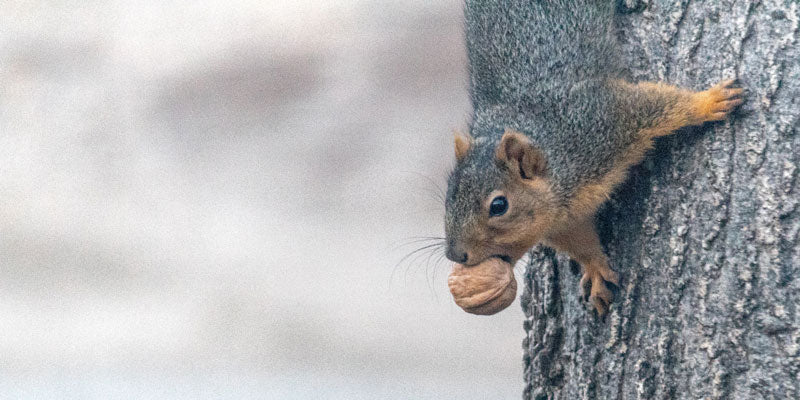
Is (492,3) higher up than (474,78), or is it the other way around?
(492,3)

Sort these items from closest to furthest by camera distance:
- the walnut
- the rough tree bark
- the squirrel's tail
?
the rough tree bark
the walnut
the squirrel's tail

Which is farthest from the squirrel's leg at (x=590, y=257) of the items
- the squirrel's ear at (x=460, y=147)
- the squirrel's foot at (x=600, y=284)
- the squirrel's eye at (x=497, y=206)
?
the squirrel's ear at (x=460, y=147)

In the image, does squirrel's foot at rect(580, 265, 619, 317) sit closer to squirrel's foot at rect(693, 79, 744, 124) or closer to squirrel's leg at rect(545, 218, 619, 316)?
squirrel's leg at rect(545, 218, 619, 316)

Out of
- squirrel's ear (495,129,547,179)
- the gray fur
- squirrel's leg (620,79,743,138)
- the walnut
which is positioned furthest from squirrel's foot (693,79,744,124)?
→ the walnut

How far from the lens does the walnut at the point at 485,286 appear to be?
4.33ft

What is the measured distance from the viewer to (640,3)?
1406 millimetres

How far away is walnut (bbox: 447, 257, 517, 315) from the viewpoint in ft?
4.33

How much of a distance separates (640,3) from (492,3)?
0.34 m

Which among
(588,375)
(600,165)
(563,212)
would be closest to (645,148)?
(600,165)

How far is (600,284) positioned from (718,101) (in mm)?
386

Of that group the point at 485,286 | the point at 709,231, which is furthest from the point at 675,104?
the point at 485,286

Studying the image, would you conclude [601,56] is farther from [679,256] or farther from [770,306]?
[770,306]

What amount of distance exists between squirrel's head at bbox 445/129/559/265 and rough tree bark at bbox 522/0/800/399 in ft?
0.48

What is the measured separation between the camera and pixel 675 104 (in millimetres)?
1263
